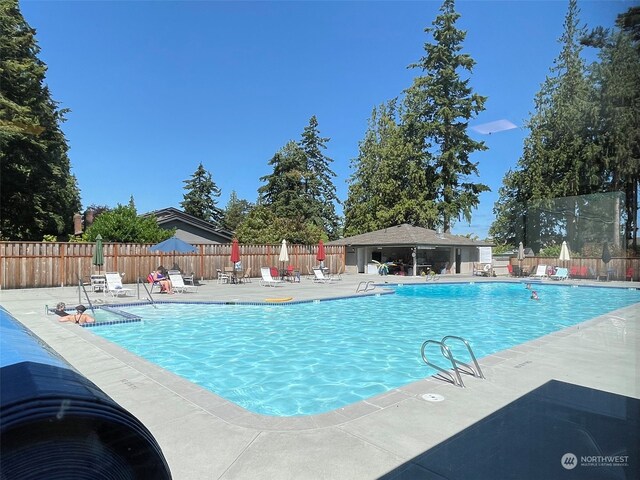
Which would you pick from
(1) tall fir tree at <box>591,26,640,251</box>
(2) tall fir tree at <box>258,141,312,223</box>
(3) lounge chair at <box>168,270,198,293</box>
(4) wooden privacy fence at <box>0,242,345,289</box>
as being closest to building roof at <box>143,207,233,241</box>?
(4) wooden privacy fence at <box>0,242,345,289</box>

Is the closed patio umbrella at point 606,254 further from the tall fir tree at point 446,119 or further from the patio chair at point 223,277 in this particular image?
the tall fir tree at point 446,119

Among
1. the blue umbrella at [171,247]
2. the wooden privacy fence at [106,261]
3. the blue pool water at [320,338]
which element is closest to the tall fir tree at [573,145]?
the blue pool water at [320,338]

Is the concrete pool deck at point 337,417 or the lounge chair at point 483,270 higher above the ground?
the lounge chair at point 483,270

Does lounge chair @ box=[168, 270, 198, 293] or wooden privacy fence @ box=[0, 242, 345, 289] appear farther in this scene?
wooden privacy fence @ box=[0, 242, 345, 289]

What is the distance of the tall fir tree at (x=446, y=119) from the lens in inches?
1415

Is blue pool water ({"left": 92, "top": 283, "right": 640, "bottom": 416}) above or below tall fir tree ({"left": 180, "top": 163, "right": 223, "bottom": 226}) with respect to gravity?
below

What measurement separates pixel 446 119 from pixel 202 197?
3289 centimetres

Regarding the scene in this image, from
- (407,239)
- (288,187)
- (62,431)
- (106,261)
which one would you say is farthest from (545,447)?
(288,187)

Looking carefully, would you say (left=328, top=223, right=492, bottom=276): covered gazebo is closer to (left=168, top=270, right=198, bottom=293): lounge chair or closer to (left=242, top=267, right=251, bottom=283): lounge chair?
(left=242, top=267, right=251, bottom=283): lounge chair

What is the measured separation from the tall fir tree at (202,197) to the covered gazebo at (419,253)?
93.5 feet

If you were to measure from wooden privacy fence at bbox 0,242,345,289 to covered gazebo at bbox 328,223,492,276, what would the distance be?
5.87 m

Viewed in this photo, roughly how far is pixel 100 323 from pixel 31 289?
9048mm

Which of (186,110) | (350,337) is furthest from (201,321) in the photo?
(186,110)

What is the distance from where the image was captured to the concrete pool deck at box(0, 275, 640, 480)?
9.81 feet
